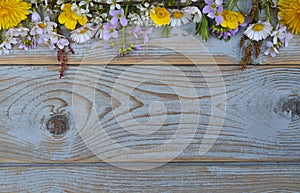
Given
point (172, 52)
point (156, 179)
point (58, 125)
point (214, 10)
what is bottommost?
point (156, 179)

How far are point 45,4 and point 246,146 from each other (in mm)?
583

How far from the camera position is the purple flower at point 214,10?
0.97m

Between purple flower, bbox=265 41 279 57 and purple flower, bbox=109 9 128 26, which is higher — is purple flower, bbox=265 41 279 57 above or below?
below

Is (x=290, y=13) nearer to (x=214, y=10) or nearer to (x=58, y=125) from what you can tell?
(x=214, y=10)

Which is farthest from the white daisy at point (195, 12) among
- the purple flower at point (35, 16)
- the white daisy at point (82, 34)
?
the purple flower at point (35, 16)

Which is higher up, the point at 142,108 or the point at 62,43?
the point at 62,43

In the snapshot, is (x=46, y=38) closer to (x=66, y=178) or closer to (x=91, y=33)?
(x=91, y=33)

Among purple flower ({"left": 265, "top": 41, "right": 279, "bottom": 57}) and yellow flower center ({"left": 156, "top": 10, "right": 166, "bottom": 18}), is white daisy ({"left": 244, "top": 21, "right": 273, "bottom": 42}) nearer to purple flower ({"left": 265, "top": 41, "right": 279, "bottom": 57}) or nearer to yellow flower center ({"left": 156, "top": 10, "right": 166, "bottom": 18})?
purple flower ({"left": 265, "top": 41, "right": 279, "bottom": 57})

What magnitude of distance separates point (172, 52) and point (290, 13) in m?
0.28

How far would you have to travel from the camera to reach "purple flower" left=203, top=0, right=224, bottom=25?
968 mm

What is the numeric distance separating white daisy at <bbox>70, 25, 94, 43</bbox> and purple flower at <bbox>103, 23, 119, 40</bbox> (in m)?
0.03

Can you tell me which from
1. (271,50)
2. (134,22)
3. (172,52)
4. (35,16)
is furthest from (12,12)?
(271,50)

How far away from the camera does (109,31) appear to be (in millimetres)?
981

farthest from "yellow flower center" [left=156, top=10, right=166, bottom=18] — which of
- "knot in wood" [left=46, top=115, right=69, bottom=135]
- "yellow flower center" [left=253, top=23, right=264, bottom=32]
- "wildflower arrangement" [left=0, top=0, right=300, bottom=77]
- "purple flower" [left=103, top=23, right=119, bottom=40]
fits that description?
"knot in wood" [left=46, top=115, right=69, bottom=135]
